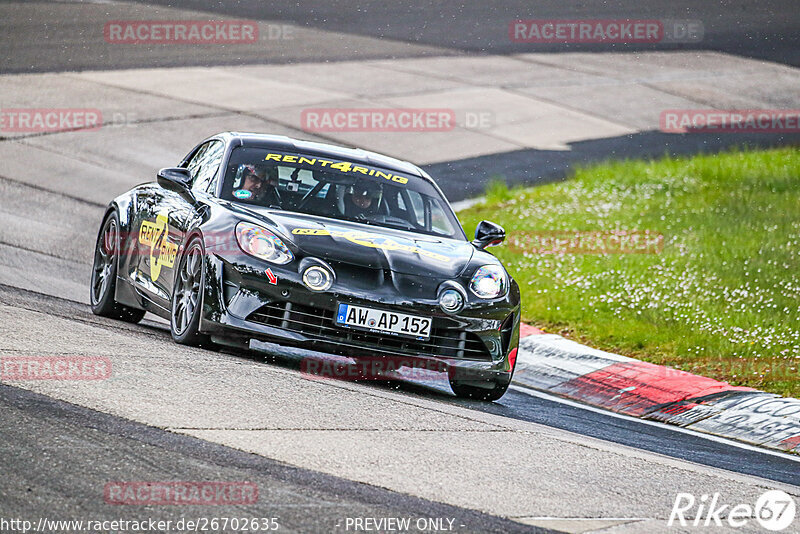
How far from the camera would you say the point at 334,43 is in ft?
85.0

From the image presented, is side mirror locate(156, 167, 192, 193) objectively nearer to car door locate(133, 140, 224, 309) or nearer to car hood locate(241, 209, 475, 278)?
car door locate(133, 140, 224, 309)

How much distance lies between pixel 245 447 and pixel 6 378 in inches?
53.6

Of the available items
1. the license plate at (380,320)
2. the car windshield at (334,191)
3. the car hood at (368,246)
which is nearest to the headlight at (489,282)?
the car hood at (368,246)

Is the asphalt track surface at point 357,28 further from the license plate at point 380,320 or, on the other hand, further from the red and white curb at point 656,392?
the license plate at point 380,320

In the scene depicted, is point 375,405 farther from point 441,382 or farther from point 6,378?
point 441,382

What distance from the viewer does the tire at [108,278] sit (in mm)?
9633

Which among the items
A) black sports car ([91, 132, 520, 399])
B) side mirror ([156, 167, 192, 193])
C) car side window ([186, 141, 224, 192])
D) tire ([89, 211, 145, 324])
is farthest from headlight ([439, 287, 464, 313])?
tire ([89, 211, 145, 324])

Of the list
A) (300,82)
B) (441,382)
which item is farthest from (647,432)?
(300,82)

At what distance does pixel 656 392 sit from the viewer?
9.16m

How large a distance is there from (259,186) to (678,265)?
530 cm

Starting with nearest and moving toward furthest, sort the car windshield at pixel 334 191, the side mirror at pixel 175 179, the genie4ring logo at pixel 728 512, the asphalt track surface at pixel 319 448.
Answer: the asphalt track surface at pixel 319 448 < the genie4ring logo at pixel 728 512 < the car windshield at pixel 334 191 < the side mirror at pixel 175 179

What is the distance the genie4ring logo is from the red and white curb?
249cm

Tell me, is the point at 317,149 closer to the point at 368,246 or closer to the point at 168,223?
the point at 168,223

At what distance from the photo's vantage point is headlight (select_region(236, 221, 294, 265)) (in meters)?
7.64
